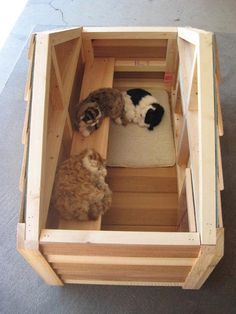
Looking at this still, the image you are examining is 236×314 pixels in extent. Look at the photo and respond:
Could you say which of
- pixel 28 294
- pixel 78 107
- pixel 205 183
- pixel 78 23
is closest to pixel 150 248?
pixel 205 183

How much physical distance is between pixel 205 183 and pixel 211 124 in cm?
17

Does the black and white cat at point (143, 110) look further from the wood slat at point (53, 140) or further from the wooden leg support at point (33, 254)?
the wooden leg support at point (33, 254)

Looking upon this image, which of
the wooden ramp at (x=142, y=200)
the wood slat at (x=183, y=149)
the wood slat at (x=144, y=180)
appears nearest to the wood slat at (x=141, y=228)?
the wooden ramp at (x=142, y=200)

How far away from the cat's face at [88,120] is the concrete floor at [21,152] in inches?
18.6

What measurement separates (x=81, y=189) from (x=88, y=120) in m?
0.36

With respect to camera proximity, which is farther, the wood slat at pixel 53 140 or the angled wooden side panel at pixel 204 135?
the wood slat at pixel 53 140

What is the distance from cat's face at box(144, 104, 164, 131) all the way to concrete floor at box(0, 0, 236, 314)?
0.39m

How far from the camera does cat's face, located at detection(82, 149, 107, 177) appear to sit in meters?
1.13

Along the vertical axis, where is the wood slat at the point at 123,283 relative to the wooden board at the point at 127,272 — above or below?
below

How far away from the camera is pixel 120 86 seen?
166 centimetres

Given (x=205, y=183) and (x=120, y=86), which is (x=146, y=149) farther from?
(x=205, y=183)

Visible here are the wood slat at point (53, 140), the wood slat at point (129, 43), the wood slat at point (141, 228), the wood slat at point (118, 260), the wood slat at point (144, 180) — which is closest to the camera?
the wood slat at point (118, 260)

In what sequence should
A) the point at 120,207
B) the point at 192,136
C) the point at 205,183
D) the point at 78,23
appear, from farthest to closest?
the point at 78,23 < the point at 120,207 < the point at 192,136 < the point at 205,183

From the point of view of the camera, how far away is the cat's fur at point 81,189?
1.03m
